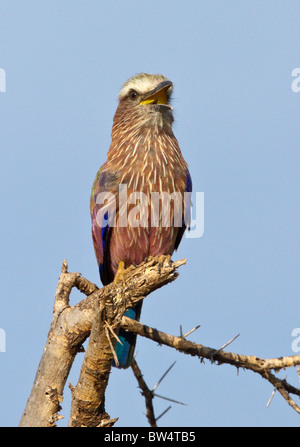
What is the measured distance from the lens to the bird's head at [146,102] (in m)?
6.62

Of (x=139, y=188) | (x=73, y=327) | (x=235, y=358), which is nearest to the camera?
(x=235, y=358)

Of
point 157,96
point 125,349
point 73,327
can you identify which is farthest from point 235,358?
point 157,96

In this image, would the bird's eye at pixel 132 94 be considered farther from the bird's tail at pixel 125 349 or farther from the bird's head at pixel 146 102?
the bird's tail at pixel 125 349

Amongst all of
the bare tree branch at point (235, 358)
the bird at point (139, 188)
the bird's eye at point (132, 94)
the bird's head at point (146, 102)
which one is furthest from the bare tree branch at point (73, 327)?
the bird's eye at point (132, 94)

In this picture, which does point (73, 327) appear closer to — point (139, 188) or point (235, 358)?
point (235, 358)

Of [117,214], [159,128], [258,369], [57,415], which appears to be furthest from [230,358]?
[159,128]

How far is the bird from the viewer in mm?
6098

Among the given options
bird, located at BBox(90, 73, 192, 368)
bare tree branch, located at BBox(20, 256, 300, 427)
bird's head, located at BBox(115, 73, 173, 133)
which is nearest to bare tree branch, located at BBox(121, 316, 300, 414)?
bare tree branch, located at BBox(20, 256, 300, 427)

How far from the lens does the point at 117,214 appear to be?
6137 mm

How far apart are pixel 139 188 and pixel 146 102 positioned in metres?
1.14

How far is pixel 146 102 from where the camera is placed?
6.81m

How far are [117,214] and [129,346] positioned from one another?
120cm

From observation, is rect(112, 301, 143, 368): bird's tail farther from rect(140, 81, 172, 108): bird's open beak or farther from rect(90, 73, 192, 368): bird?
rect(140, 81, 172, 108): bird's open beak
